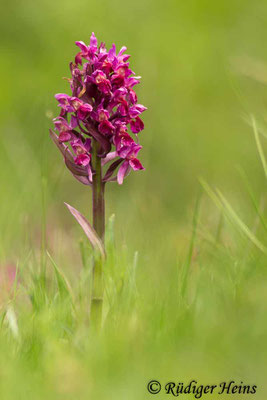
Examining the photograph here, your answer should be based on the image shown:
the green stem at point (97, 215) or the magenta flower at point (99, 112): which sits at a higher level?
the magenta flower at point (99, 112)

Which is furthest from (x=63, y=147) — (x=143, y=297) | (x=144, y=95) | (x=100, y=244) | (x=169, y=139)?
(x=169, y=139)

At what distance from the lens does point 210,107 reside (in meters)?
9.33

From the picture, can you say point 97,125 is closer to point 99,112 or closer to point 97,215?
point 99,112

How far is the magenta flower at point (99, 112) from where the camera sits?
8.43 feet

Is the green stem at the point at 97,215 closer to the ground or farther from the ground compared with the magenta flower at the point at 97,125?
closer to the ground

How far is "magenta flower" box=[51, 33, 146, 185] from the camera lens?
2570mm

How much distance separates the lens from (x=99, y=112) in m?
2.57

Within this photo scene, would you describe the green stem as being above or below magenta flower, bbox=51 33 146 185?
below

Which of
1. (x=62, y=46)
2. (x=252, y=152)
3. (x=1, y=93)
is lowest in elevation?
(x=252, y=152)

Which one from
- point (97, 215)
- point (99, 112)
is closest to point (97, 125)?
point (99, 112)

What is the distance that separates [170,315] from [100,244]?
480 millimetres

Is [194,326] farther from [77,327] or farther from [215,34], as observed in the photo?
[215,34]

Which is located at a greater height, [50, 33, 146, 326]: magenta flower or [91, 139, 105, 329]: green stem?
[50, 33, 146, 326]: magenta flower

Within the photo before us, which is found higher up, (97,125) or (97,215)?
(97,125)
